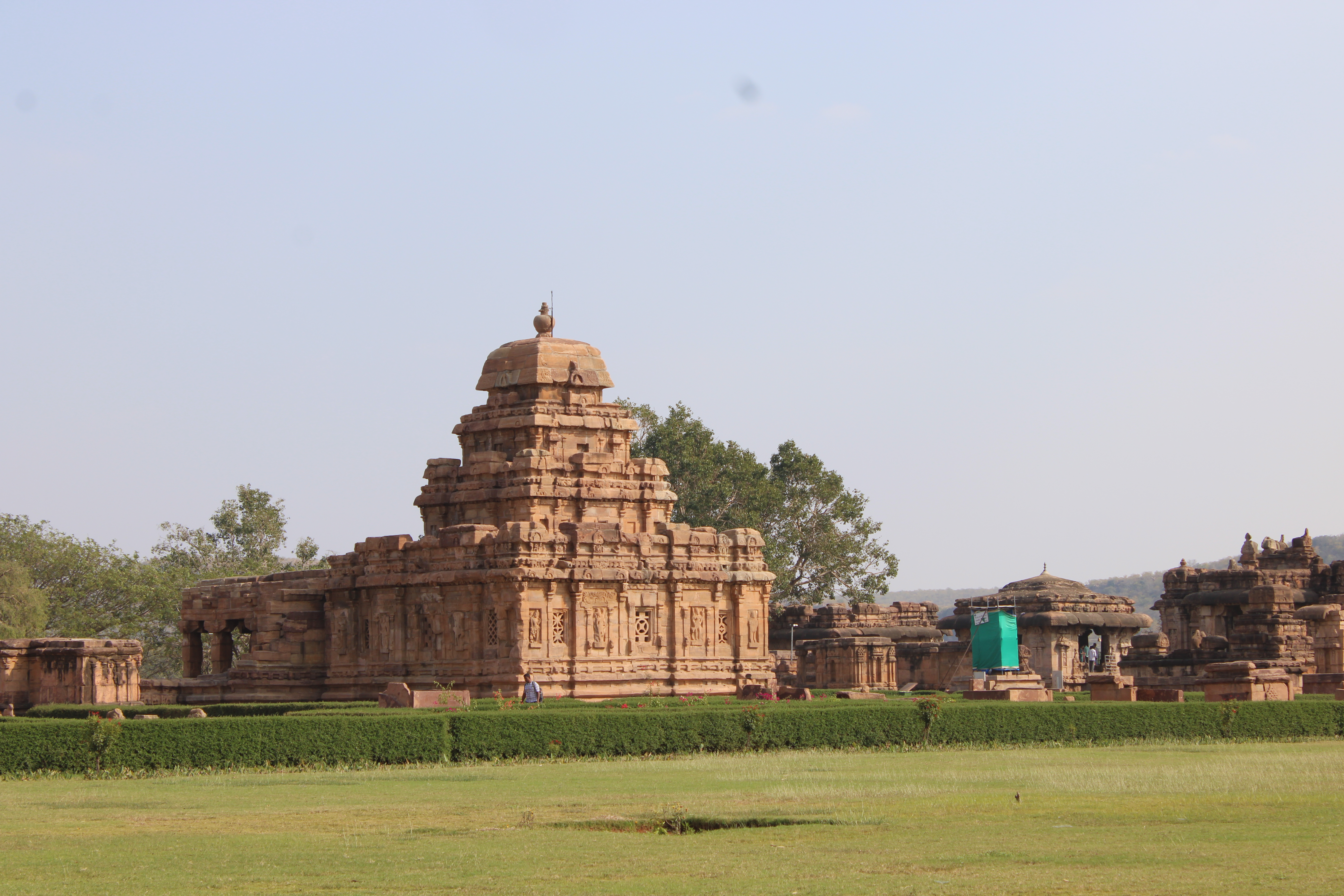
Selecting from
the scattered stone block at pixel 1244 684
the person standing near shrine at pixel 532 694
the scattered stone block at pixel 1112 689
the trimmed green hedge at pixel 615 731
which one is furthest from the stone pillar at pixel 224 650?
the scattered stone block at pixel 1244 684

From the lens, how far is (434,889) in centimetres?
1301

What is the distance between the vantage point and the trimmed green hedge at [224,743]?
2397cm

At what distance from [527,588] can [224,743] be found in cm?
1503

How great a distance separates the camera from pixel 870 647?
175 feet

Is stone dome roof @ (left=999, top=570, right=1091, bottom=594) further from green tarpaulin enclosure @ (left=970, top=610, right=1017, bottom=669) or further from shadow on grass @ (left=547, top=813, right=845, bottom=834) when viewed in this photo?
shadow on grass @ (left=547, top=813, right=845, bottom=834)

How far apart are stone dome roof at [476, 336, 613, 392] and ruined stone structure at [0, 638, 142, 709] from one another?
11036 mm

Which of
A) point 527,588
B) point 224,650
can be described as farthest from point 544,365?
point 224,650

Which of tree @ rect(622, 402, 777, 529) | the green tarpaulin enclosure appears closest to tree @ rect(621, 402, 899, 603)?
tree @ rect(622, 402, 777, 529)

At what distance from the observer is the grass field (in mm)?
13180

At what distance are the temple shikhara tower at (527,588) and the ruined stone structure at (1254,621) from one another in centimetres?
1061

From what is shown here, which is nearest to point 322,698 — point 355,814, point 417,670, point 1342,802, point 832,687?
point 417,670

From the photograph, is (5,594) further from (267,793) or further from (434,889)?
(434,889)

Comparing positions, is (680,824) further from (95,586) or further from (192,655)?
(95,586)

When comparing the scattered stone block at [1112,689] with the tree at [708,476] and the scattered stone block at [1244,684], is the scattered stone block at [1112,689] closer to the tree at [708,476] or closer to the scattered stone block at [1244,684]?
the scattered stone block at [1244,684]
